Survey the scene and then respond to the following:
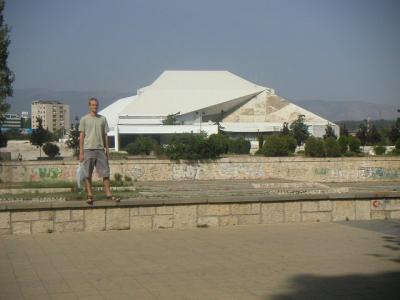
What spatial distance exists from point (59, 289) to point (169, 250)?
1.93 m

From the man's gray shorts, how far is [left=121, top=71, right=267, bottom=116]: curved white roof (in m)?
81.6

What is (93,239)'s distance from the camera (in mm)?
7266

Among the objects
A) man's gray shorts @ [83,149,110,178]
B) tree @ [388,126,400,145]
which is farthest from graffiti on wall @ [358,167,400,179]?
man's gray shorts @ [83,149,110,178]

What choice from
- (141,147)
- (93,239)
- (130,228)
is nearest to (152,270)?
(93,239)

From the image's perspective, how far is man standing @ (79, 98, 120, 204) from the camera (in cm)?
791

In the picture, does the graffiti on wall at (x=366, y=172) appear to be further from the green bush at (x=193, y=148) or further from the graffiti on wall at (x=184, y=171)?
the graffiti on wall at (x=184, y=171)

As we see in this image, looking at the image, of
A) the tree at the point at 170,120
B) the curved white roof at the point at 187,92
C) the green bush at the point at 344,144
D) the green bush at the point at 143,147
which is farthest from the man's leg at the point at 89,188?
the curved white roof at the point at 187,92

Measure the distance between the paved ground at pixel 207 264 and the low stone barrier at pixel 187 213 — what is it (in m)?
0.22

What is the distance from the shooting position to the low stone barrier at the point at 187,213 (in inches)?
298

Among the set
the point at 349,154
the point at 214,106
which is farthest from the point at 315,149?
the point at 214,106

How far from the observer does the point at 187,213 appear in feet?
27.0

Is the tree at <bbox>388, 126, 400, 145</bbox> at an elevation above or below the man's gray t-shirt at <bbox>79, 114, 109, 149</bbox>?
above

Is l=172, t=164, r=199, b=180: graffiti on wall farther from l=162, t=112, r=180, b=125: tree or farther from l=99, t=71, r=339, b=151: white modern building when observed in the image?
l=99, t=71, r=339, b=151: white modern building

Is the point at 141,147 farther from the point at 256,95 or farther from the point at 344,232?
the point at 256,95
